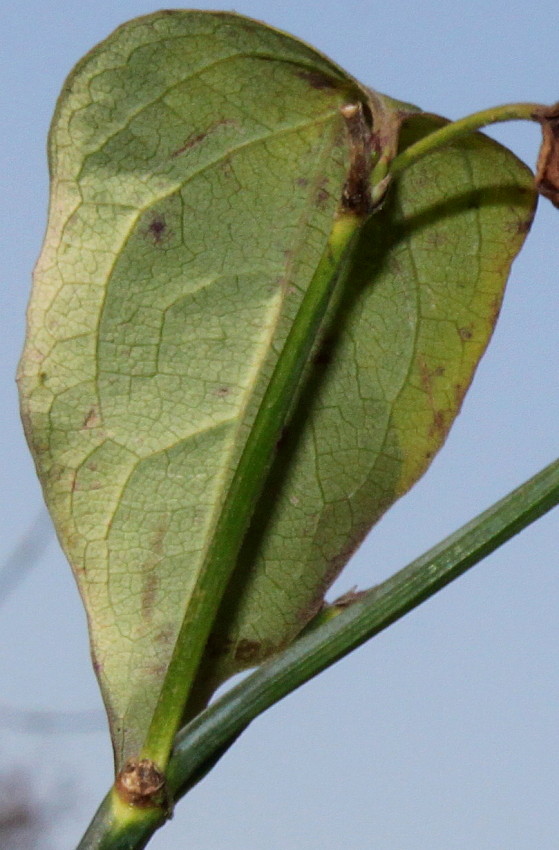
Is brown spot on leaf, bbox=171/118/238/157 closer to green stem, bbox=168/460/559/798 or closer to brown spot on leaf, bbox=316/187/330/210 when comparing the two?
brown spot on leaf, bbox=316/187/330/210

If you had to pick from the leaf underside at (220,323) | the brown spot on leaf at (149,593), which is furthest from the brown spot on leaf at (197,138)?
the brown spot on leaf at (149,593)

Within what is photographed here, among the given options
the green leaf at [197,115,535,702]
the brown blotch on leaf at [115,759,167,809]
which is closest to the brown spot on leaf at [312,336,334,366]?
the green leaf at [197,115,535,702]

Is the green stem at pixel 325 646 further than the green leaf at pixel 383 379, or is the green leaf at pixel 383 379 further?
the green leaf at pixel 383 379

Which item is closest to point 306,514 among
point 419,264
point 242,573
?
point 242,573

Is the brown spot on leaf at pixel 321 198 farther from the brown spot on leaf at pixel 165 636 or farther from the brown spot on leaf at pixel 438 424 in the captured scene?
the brown spot on leaf at pixel 165 636

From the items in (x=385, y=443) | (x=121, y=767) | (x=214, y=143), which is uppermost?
(x=214, y=143)

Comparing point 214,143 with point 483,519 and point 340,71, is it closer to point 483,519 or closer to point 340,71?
point 340,71

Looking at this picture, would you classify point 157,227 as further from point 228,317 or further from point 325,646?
point 325,646
